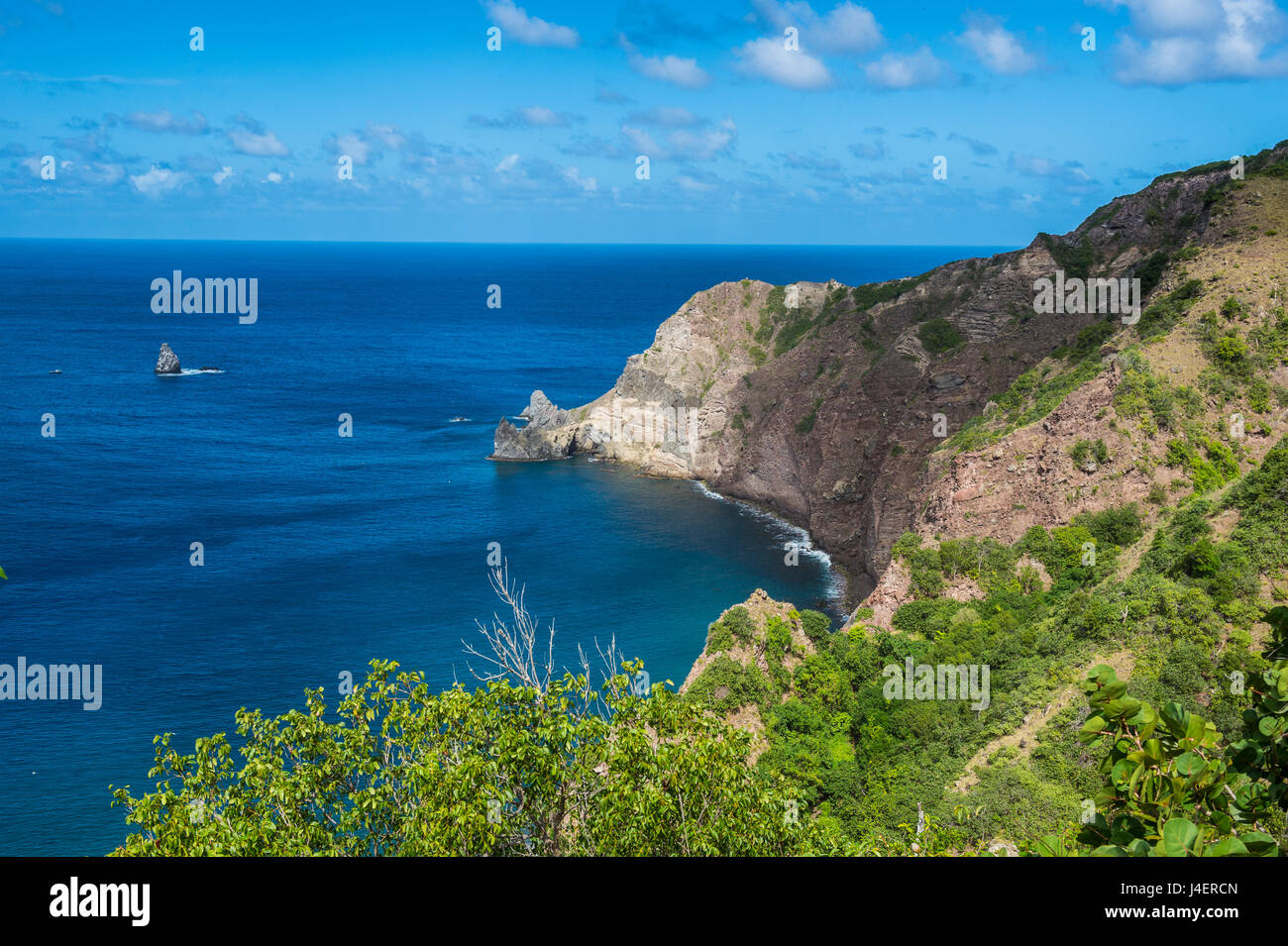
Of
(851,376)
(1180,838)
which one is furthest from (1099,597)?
(851,376)

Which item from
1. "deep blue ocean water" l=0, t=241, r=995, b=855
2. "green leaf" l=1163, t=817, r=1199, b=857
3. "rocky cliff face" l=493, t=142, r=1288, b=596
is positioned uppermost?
"rocky cliff face" l=493, t=142, r=1288, b=596

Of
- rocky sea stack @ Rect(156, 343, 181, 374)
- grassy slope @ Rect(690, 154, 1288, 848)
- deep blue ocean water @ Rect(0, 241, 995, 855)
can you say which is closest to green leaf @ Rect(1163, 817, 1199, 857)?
grassy slope @ Rect(690, 154, 1288, 848)

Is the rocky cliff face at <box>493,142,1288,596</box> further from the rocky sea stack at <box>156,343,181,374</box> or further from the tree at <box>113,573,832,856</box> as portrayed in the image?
the rocky sea stack at <box>156,343,181,374</box>

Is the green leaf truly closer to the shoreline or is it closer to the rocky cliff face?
the rocky cliff face

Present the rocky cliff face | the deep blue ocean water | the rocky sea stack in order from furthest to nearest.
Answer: the rocky sea stack
the rocky cliff face
the deep blue ocean water

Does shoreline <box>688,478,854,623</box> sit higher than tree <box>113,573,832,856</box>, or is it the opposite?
tree <box>113,573,832,856</box>

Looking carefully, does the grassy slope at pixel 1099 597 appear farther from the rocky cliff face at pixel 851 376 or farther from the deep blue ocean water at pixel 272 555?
the deep blue ocean water at pixel 272 555

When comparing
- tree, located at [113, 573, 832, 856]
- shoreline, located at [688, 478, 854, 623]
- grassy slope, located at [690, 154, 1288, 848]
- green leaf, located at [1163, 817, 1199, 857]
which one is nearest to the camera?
green leaf, located at [1163, 817, 1199, 857]

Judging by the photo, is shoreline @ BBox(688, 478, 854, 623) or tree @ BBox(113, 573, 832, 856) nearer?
tree @ BBox(113, 573, 832, 856)
